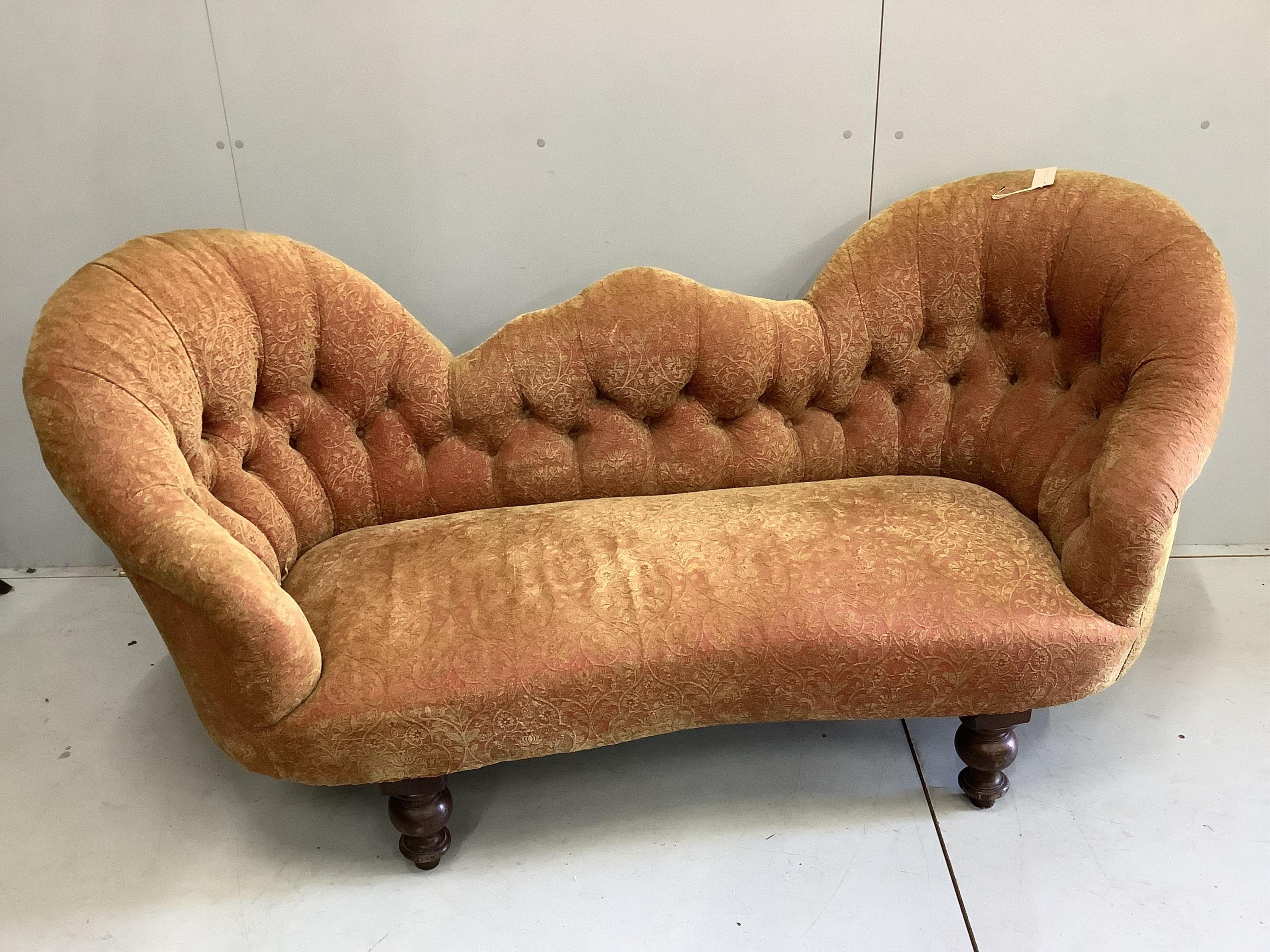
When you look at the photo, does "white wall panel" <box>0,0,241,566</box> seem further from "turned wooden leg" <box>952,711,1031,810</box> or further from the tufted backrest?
"turned wooden leg" <box>952,711,1031,810</box>

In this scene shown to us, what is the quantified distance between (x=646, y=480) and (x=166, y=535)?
871 mm

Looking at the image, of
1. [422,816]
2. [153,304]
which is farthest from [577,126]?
[422,816]

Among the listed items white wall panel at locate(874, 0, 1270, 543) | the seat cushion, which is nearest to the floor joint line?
the seat cushion

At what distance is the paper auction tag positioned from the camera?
5.14 feet

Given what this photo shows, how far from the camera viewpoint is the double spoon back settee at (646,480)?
47.3 inches

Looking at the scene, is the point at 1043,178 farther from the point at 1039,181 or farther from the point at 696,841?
the point at 696,841

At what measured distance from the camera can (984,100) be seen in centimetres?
171

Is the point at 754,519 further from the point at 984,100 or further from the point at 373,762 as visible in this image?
the point at 984,100

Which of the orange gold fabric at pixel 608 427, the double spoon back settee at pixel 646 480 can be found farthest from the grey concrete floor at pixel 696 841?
the orange gold fabric at pixel 608 427

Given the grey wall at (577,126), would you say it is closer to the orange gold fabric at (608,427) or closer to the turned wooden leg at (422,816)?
the orange gold fabric at (608,427)

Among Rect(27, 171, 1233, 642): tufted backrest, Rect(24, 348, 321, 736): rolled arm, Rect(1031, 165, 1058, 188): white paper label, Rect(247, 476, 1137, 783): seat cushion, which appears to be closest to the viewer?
Rect(24, 348, 321, 736): rolled arm

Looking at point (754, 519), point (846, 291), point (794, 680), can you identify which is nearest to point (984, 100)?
point (846, 291)

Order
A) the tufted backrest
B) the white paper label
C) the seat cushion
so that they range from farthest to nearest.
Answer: the white paper label, the tufted backrest, the seat cushion

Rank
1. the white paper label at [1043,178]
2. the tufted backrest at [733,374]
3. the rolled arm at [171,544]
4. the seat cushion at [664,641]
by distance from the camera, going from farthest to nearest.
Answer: the white paper label at [1043,178] → the tufted backrest at [733,374] → the seat cushion at [664,641] → the rolled arm at [171,544]
